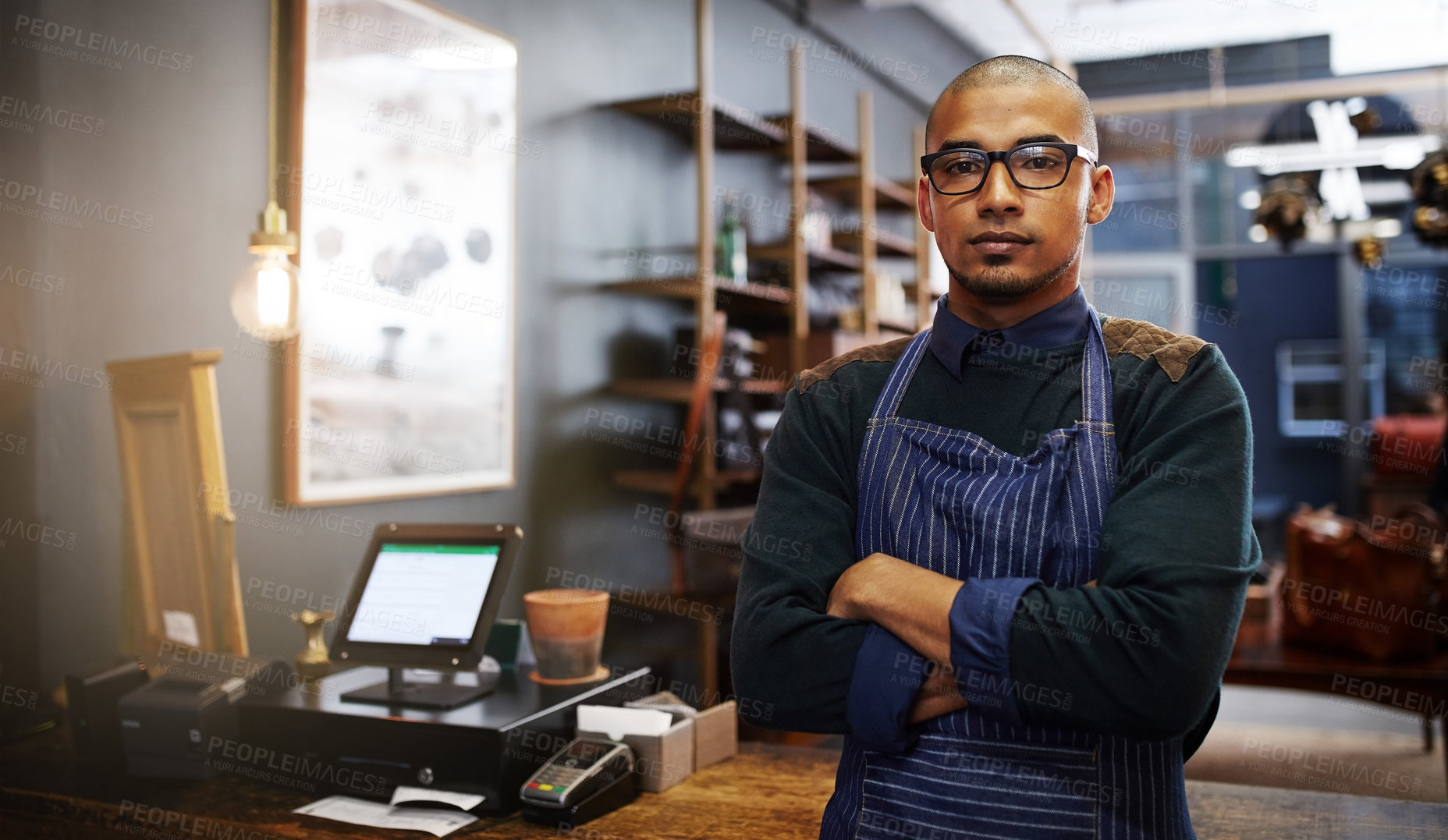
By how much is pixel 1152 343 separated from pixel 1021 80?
1.20 ft

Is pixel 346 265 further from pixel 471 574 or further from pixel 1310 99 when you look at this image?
pixel 1310 99

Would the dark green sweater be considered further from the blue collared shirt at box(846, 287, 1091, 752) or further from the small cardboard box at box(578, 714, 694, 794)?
the small cardboard box at box(578, 714, 694, 794)

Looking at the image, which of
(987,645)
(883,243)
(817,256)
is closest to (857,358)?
(987,645)

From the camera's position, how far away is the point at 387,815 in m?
1.72

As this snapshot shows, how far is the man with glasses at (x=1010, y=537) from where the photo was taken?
1.16m

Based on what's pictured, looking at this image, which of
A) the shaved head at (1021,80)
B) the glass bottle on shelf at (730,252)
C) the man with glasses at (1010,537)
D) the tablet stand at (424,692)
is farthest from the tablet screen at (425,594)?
the glass bottle on shelf at (730,252)

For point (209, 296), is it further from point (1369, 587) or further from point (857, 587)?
point (1369, 587)

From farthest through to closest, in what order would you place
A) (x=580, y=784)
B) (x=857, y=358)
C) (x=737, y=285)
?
(x=737, y=285), (x=580, y=784), (x=857, y=358)

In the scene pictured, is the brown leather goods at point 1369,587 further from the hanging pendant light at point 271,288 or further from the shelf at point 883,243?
the hanging pendant light at point 271,288

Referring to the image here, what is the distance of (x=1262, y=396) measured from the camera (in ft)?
33.5

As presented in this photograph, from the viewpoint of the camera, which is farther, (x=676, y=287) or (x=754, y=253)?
(x=754, y=253)

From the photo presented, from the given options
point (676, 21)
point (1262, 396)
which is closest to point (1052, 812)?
point (676, 21)

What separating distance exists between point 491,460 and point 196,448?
1307 millimetres

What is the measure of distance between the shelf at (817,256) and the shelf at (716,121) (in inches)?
18.0
